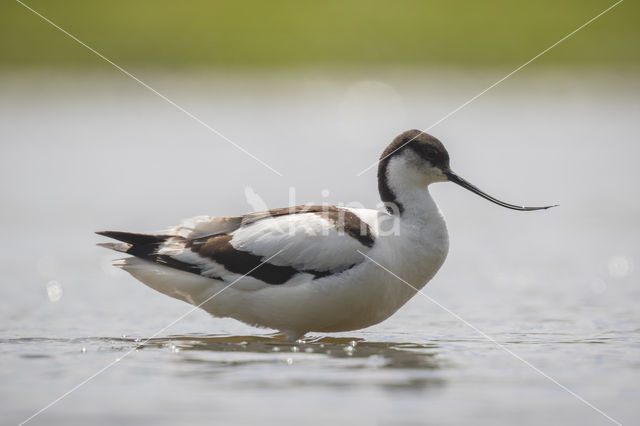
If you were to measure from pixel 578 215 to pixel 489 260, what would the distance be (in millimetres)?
2478

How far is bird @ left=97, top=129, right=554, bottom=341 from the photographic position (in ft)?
21.4

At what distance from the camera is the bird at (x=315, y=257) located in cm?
652

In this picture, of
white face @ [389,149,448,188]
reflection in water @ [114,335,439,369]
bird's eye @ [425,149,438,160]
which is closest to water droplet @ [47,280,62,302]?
reflection in water @ [114,335,439,369]

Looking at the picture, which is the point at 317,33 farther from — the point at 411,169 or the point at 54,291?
the point at 411,169

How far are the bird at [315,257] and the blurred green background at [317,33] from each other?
634 inches

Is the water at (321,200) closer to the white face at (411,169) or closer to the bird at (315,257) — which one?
the bird at (315,257)

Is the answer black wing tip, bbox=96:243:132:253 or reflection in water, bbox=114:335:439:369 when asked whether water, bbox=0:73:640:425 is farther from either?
black wing tip, bbox=96:243:132:253

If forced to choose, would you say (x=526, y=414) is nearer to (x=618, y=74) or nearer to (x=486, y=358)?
(x=486, y=358)

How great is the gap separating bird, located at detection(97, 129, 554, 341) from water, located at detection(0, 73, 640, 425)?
278 millimetres

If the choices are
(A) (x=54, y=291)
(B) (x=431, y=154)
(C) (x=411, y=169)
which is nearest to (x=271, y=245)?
(C) (x=411, y=169)

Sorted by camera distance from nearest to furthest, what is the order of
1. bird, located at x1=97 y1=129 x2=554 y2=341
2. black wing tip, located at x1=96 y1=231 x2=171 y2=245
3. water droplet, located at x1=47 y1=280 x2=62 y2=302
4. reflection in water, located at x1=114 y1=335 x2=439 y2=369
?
reflection in water, located at x1=114 y1=335 x2=439 y2=369 < bird, located at x1=97 y1=129 x2=554 y2=341 < black wing tip, located at x1=96 y1=231 x2=171 y2=245 < water droplet, located at x1=47 y1=280 x2=62 y2=302

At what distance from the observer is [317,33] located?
24.7 meters

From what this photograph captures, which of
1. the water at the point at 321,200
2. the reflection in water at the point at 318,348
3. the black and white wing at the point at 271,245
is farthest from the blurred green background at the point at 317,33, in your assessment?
the reflection in water at the point at 318,348

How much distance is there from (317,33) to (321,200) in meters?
13.3
